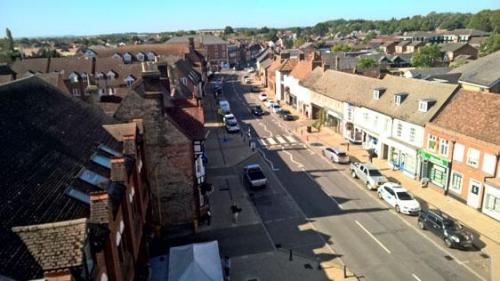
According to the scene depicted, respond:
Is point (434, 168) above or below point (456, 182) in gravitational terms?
above

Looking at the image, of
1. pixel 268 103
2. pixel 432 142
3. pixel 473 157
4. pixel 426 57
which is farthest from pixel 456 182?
pixel 426 57

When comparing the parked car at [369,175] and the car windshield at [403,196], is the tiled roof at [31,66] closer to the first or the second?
the parked car at [369,175]

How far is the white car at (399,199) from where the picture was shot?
94.7 feet

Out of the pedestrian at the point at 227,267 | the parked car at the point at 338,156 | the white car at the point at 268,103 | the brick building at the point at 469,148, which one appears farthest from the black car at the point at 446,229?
the white car at the point at 268,103

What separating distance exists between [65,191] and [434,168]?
99.9 ft

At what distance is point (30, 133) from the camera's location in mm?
16922

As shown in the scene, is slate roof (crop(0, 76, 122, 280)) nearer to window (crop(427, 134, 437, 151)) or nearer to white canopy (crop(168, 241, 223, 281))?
white canopy (crop(168, 241, 223, 281))

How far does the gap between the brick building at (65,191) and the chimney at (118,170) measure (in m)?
0.04

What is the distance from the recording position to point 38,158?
1583 cm

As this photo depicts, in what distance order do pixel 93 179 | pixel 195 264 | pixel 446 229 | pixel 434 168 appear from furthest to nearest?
pixel 434 168, pixel 446 229, pixel 195 264, pixel 93 179

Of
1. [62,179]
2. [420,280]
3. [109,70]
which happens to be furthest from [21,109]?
[109,70]

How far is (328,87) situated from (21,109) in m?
44.0

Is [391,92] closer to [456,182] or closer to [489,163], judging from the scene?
[456,182]

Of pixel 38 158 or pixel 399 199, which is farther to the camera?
pixel 399 199
